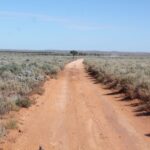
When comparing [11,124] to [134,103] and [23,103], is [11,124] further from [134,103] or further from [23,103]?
[134,103]

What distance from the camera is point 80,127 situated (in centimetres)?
1195

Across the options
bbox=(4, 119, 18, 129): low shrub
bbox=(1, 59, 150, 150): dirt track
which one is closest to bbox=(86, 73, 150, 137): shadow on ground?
bbox=(1, 59, 150, 150): dirt track

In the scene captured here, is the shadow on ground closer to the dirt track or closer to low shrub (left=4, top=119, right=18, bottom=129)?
the dirt track

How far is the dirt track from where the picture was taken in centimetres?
992

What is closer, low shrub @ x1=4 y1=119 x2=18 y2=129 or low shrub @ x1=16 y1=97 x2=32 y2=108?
low shrub @ x1=4 y1=119 x2=18 y2=129

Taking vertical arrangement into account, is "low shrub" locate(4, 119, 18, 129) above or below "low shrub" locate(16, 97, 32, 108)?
above

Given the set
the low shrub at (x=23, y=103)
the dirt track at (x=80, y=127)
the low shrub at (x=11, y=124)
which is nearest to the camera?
the dirt track at (x=80, y=127)

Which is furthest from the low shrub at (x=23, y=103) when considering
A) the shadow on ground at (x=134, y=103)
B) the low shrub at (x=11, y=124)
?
the shadow on ground at (x=134, y=103)

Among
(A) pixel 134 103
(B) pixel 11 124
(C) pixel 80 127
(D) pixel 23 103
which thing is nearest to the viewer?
(B) pixel 11 124

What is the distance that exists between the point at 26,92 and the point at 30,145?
9081 mm

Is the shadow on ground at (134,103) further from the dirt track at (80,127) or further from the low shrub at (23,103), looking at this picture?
the low shrub at (23,103)

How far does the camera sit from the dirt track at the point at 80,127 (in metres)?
9.92

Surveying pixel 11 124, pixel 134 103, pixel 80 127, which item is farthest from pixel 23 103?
pixel 134 103

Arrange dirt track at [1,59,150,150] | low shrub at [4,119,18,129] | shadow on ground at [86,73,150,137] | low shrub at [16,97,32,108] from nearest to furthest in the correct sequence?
dirt track at [1,59,150,150], low shrub at [4,119,18,129], shadow on ground at [86,73,150,137], low shrub at [16,97,32,108]
